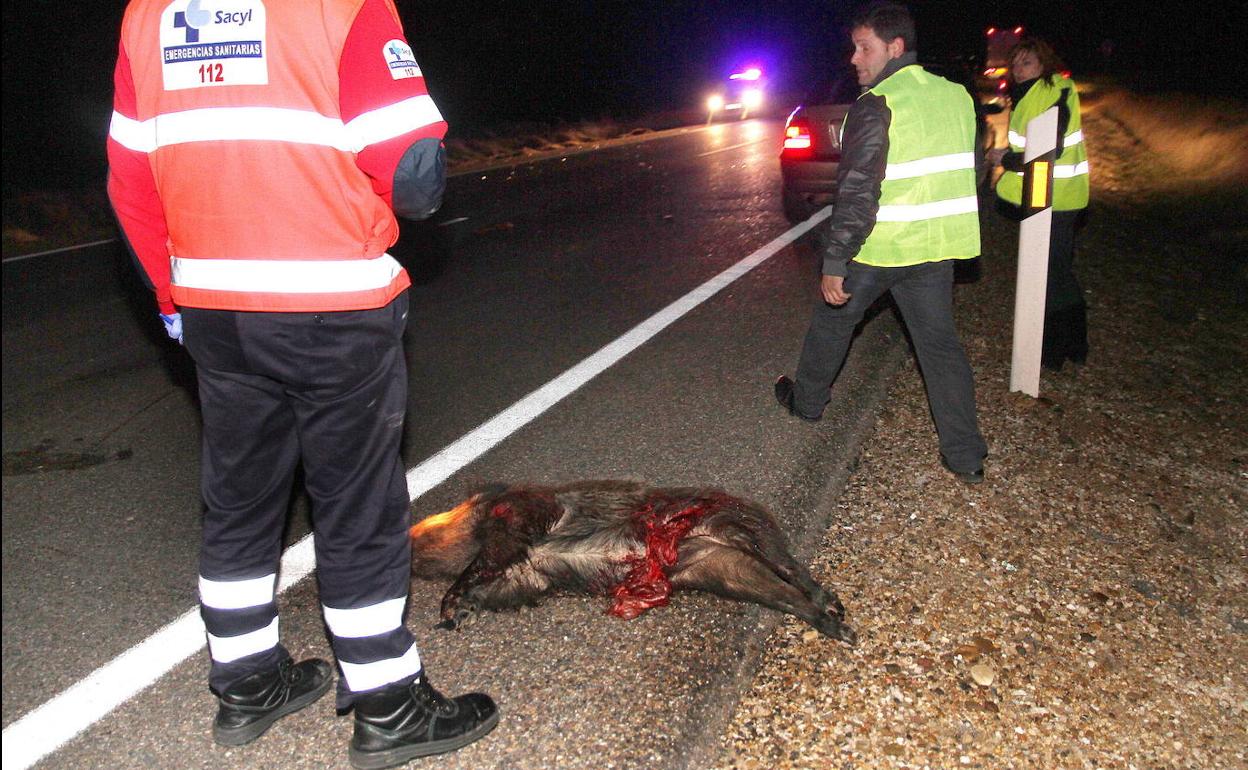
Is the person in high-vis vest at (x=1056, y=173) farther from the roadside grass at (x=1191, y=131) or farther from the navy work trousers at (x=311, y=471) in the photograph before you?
the roadside grass at (x=1191, y=131)

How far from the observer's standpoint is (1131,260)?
8.68 metres

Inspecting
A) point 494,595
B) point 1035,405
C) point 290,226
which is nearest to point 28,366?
point 494,595

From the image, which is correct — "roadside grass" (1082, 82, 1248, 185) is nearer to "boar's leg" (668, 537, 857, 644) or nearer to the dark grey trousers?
the dark grey trousers

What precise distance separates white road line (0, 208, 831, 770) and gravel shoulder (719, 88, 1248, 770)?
6.16 feet

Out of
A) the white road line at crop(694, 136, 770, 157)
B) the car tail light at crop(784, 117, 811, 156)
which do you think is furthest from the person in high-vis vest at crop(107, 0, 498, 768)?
the white road line at crop(694, 136, 770, 157)

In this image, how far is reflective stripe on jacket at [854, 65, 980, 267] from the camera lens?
3973mm

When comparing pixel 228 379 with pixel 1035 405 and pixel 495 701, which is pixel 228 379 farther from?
pixel 1035 405

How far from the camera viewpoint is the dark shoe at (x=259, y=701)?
2783 millimetres

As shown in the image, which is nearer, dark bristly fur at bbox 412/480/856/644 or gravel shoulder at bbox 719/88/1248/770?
gravel shoulder at bbox 719/88/1248/770

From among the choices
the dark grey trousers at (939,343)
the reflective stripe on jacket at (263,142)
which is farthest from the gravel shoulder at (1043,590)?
the reflective stripe on jacket at (263,142)

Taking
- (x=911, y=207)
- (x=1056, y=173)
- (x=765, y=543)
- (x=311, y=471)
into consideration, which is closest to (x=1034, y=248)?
(x=1056, y=173)

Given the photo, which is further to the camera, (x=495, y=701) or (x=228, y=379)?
(x=495, y=701)

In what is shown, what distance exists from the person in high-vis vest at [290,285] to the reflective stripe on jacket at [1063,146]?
4017 mm

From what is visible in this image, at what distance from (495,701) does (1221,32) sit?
36.7 m
